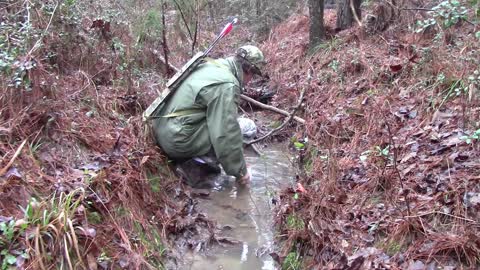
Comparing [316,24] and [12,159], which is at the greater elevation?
[12,159]

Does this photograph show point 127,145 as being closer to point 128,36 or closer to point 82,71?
point 82,71

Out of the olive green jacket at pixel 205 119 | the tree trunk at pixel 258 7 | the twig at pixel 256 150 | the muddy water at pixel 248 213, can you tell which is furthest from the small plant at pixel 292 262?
the tree trunk at pixel 258 7

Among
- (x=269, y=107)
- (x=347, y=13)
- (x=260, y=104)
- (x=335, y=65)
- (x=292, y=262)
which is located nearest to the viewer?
(x=292, y=262)

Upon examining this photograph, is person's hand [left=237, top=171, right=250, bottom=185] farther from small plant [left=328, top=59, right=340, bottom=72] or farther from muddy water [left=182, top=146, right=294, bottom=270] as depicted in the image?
small plant [left=328, top=59, right=340, bottom=72]

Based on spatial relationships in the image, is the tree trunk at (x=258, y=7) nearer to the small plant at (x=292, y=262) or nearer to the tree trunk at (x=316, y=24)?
the tree trunk at (x=316, y=24)

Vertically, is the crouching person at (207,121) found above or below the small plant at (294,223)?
above

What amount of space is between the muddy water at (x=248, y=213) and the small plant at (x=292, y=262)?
0.12 meters

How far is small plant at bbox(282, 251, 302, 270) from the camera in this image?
147 inches

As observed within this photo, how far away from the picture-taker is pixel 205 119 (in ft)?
16.8

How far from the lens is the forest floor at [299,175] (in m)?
3.20

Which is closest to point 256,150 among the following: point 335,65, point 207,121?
point 207,121

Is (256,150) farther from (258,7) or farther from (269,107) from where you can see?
(258,7)

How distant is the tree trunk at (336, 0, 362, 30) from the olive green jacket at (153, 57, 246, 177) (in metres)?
4.98

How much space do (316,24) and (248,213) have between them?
5.36 meters
